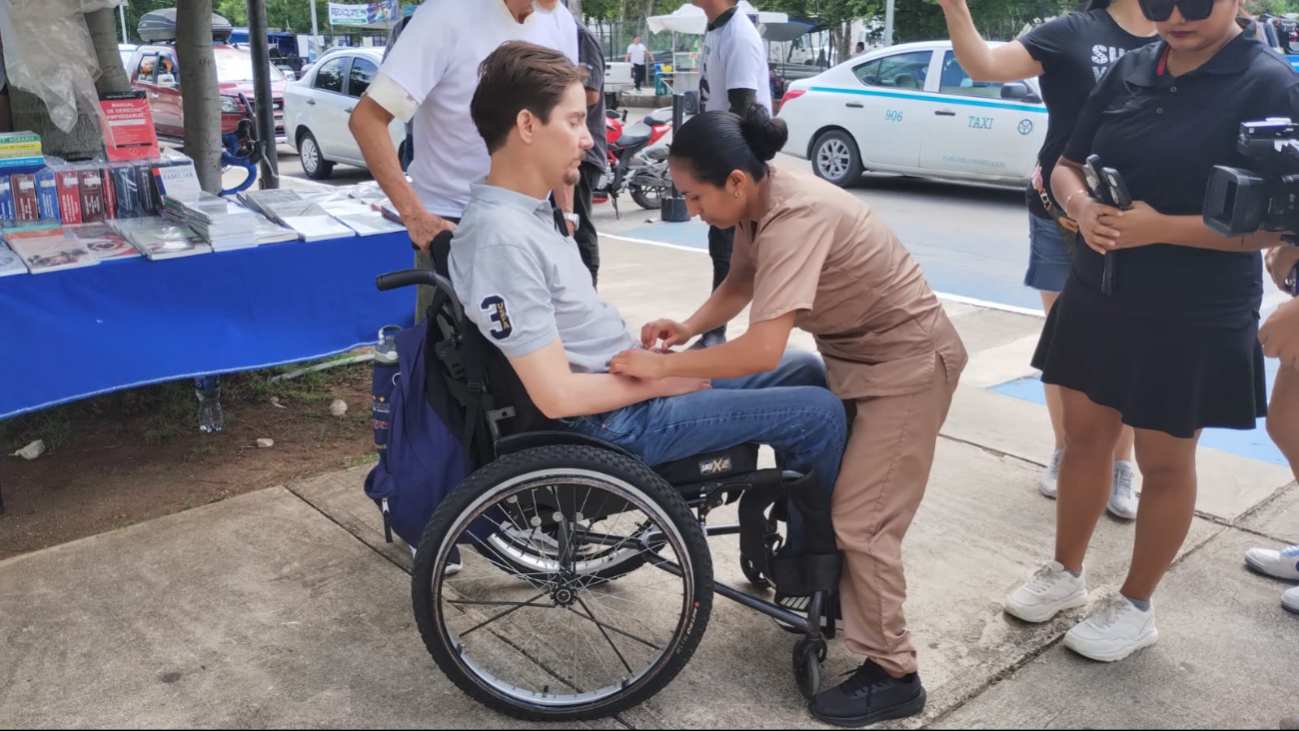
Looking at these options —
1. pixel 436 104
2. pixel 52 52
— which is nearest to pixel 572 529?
pixel 436 104

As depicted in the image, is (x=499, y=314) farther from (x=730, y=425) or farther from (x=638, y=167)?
(x=638, y=167)

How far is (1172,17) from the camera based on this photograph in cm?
216

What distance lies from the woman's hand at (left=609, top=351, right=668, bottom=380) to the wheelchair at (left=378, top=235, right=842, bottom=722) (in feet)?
0.56

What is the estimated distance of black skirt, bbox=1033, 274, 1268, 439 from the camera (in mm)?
2309

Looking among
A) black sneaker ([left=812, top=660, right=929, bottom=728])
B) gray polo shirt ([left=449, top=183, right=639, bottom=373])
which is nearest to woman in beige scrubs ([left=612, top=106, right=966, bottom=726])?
black sneaker ([left=812, top=660, right=929, bottom=728])

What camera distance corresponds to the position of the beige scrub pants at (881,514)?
226 centimetres

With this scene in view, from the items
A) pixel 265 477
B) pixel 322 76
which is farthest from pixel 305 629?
pixel 322 76

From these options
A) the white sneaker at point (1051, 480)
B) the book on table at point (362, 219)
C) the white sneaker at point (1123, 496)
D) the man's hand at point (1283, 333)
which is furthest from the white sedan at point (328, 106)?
the man's hand at point (1283, 333)

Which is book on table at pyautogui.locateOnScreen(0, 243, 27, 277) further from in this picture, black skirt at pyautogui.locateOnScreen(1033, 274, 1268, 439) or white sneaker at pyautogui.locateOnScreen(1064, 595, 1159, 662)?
white sneaker at pyautogui.locateOnScreen(1064, 595, 1159, 662)

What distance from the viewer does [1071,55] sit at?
311 cm

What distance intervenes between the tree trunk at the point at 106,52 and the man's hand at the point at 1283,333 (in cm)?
417

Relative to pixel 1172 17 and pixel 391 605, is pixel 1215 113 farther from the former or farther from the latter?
pixel 391 605

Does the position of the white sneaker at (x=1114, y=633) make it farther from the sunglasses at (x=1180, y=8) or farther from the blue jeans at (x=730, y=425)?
the sunglasses at (x=1180, y=8)

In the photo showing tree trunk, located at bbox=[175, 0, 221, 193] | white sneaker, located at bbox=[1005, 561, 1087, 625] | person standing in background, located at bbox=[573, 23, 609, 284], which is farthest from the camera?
tree trunk, located at bbox=[175, 0, 221, 193]
